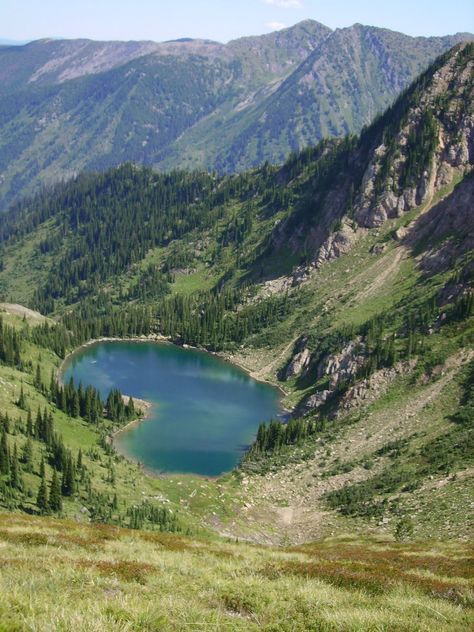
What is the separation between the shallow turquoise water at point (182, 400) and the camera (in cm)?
10500

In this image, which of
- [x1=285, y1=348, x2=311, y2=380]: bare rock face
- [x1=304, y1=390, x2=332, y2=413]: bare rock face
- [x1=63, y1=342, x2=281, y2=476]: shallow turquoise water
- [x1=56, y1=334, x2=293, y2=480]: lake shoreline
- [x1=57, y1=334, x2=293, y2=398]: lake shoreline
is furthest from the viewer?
[x1=57, y1=334, x2=293, y2=398]: lake shoreline

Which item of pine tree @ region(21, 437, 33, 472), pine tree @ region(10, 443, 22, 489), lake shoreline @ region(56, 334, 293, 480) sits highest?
pine tree @ region(10, 443, 22, 489)

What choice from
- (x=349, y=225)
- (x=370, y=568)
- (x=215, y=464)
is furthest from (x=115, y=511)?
(x=349, y=225)

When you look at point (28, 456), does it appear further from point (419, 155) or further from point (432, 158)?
point (432, 158)

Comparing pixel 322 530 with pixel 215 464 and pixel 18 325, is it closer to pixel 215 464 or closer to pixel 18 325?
pixel 215 464

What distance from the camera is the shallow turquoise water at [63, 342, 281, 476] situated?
344 ft

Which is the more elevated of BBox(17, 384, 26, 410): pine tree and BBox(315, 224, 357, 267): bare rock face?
BBox(315, 224, 357, 267): bare rock face

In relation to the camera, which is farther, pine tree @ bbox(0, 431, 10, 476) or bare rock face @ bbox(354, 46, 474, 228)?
bare rock face @ bbox(354, 46, 474, 228)

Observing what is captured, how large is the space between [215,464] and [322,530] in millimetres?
32822

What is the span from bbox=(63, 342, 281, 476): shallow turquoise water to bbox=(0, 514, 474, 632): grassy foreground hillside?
6847cm

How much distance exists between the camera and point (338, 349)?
12975cm

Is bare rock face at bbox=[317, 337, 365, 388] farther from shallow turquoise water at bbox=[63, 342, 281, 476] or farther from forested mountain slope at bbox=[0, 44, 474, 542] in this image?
shallow turquoise water at bbox=[63, 342, 281, 476]

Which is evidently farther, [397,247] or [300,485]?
[397,247]

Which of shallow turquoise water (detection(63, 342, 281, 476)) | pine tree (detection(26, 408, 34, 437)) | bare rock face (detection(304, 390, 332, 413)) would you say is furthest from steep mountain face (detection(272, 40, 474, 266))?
pine tree (detection(26, 408, 34, 437))
